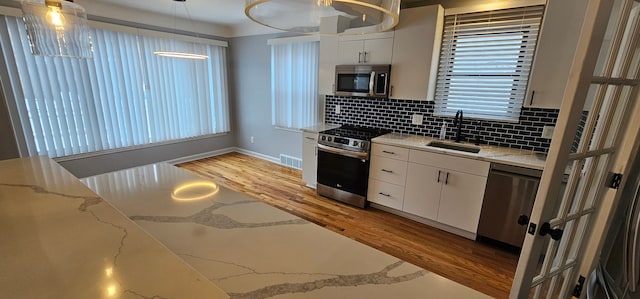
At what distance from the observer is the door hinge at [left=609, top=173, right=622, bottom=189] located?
113 centimetres

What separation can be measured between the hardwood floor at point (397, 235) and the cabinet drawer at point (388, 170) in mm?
442

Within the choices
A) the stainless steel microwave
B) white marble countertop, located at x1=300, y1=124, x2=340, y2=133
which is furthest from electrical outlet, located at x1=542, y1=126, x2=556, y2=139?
white marble countertop, located at x1=300, y1=124, x2=340, y2=133

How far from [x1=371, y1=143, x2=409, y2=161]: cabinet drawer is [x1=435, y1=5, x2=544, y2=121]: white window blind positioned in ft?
2.50

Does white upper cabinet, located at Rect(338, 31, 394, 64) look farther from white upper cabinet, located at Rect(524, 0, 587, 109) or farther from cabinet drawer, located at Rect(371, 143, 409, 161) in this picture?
white upper cabinet, located at Rect(524, 0, 587, 109)

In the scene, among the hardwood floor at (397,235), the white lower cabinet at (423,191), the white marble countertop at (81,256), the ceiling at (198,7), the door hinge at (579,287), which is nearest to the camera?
the white marble countertop at (81,256)

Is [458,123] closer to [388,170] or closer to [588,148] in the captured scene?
[388,170]

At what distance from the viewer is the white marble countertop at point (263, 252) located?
81 cm

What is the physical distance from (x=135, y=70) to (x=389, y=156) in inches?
153

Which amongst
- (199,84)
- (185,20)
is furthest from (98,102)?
(185,20)

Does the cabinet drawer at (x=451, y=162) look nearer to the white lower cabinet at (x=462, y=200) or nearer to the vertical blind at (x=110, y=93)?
the white lower cabinet at (x=462, y=200)

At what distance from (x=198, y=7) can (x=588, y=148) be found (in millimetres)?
4263

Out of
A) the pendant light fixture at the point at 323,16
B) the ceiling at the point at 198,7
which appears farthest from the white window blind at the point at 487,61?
the pendant light fixture at the point at 323,16

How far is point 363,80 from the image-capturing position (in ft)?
10.5

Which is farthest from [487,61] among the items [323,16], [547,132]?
[323,16]
